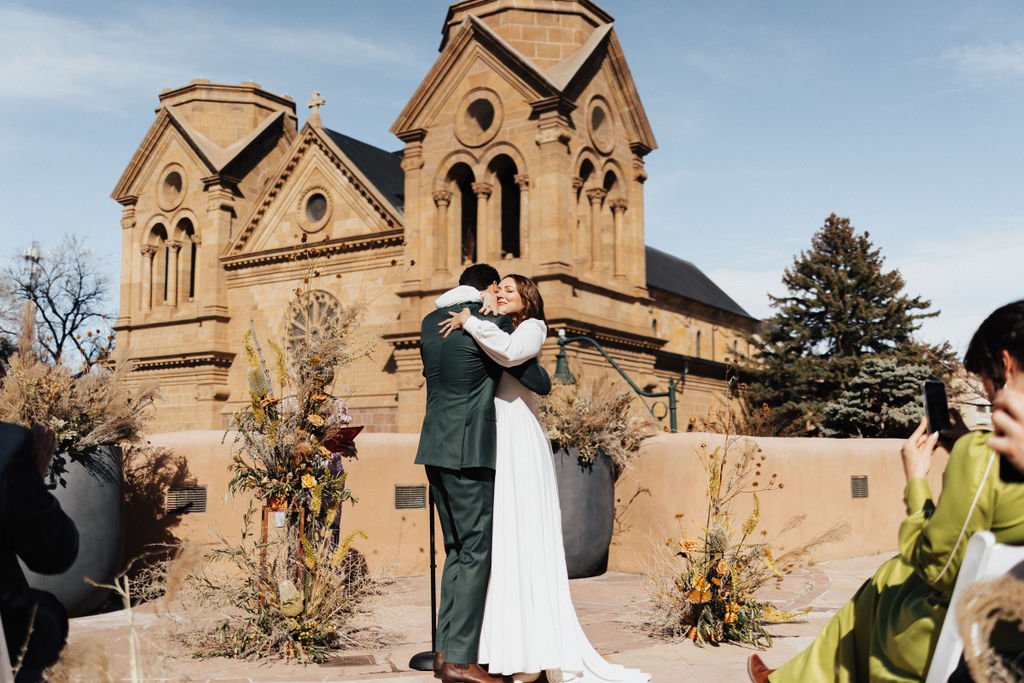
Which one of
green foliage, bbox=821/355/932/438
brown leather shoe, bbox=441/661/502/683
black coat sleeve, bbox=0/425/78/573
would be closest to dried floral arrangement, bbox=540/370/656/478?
brown leather shoe, bbox=441/661/502/683

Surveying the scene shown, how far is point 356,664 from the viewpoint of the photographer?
5938mm

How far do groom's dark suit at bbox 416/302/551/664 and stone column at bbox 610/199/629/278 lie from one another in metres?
21.9

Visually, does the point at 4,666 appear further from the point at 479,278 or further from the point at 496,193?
the point at 496,193

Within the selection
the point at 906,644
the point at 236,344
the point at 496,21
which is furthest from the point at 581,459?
the point at 236,344

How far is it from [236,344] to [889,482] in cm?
2331

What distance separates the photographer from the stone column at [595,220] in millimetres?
26170

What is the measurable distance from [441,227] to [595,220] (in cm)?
437

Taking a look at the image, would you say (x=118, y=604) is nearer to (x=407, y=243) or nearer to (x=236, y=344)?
(x=407, y=243)

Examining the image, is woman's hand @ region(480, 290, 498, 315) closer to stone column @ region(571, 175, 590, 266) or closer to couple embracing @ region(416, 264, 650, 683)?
couple embracing @ region(416, 264, 650, 683)

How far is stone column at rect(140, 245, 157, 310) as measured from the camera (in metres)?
33.4

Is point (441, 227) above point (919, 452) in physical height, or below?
above

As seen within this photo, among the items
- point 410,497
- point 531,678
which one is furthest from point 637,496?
point 531,678

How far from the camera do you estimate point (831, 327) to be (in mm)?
35219

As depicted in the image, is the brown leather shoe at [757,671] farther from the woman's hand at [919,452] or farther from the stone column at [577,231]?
the stone column at [577,231]
